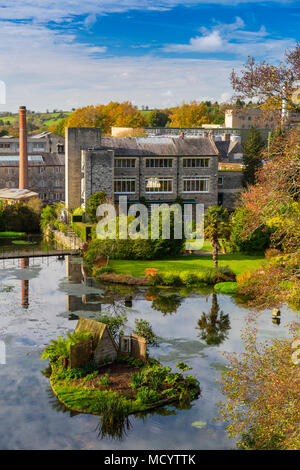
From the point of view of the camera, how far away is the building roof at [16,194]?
76750mm

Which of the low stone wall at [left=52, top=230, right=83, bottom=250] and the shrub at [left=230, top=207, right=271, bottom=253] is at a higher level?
the shrub at [left=230, top=207, right=271, bottom=253]

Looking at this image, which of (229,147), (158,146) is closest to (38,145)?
(229,147)

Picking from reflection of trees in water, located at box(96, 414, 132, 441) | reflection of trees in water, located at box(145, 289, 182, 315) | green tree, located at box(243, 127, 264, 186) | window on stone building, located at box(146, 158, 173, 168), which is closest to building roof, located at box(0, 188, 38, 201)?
window on stone building, located at box(146, 158, 173, 168)

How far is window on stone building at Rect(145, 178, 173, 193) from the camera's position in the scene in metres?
70.9

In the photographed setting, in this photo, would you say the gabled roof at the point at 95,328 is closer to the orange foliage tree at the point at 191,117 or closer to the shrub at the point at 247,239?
the shrub at the point at 247,239

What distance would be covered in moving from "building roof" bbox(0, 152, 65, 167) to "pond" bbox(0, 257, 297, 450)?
37.1 meters

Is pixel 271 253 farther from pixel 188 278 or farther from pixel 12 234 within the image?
pixel 12 234

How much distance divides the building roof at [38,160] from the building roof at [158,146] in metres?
19.5

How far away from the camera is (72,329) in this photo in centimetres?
3216

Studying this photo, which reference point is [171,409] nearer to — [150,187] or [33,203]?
[150,187]

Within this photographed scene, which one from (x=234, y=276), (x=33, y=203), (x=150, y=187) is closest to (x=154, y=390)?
(x=234, y=276)

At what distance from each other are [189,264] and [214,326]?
1562 centimetres

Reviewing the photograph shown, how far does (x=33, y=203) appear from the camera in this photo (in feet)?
243

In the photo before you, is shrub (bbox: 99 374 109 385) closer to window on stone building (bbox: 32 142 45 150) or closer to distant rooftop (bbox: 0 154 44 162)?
distant rooftop (bbox: 0 154 44 162)
